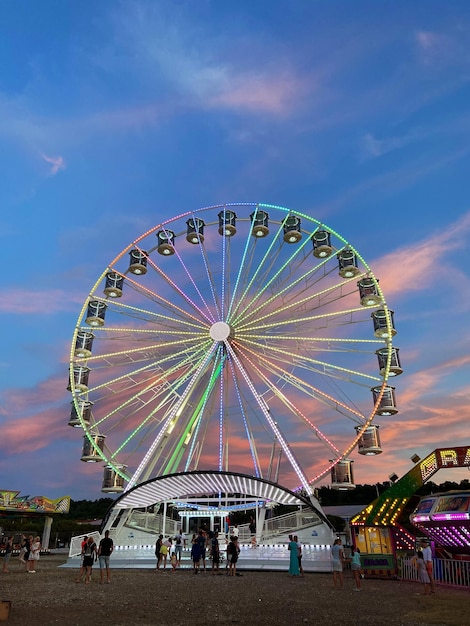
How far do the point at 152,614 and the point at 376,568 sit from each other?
10859 mm

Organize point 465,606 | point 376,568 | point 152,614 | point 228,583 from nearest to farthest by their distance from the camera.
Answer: point 152,614
point 465,606
point 228,583
point 376,568

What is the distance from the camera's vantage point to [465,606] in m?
10.6

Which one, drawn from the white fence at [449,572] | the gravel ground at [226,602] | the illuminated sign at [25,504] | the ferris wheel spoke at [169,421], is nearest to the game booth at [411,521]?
the white fence at [449,572]

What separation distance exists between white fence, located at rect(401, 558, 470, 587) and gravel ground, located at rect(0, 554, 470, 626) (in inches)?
30.0

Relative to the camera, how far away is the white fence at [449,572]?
46.7ft

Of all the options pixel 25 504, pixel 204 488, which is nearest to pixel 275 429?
pixel 204 488

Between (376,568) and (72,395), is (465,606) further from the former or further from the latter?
(72,395)

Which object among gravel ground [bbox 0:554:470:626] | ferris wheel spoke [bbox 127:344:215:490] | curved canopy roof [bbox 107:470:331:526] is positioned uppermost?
ferris wheel spoke [bbox 127:344:215:490]

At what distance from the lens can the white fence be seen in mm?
14234

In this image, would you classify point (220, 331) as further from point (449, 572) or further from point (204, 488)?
point (449, 572)

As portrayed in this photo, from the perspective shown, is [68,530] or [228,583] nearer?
[228,583]

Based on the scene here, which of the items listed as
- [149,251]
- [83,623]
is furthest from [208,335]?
[83,623]

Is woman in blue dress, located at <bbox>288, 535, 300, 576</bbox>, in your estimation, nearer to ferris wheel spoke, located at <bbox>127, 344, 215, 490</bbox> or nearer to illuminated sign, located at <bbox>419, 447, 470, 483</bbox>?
illuminated sign, located at <bbox>419, 447, 470, 483</bbox>

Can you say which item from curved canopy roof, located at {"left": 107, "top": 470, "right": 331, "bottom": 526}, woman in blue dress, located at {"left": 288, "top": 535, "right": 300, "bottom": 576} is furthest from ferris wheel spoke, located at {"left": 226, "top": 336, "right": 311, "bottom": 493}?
woman in blue dress, located at {"left": 288, "top": 535, "right": 300, "bottom": 576}
